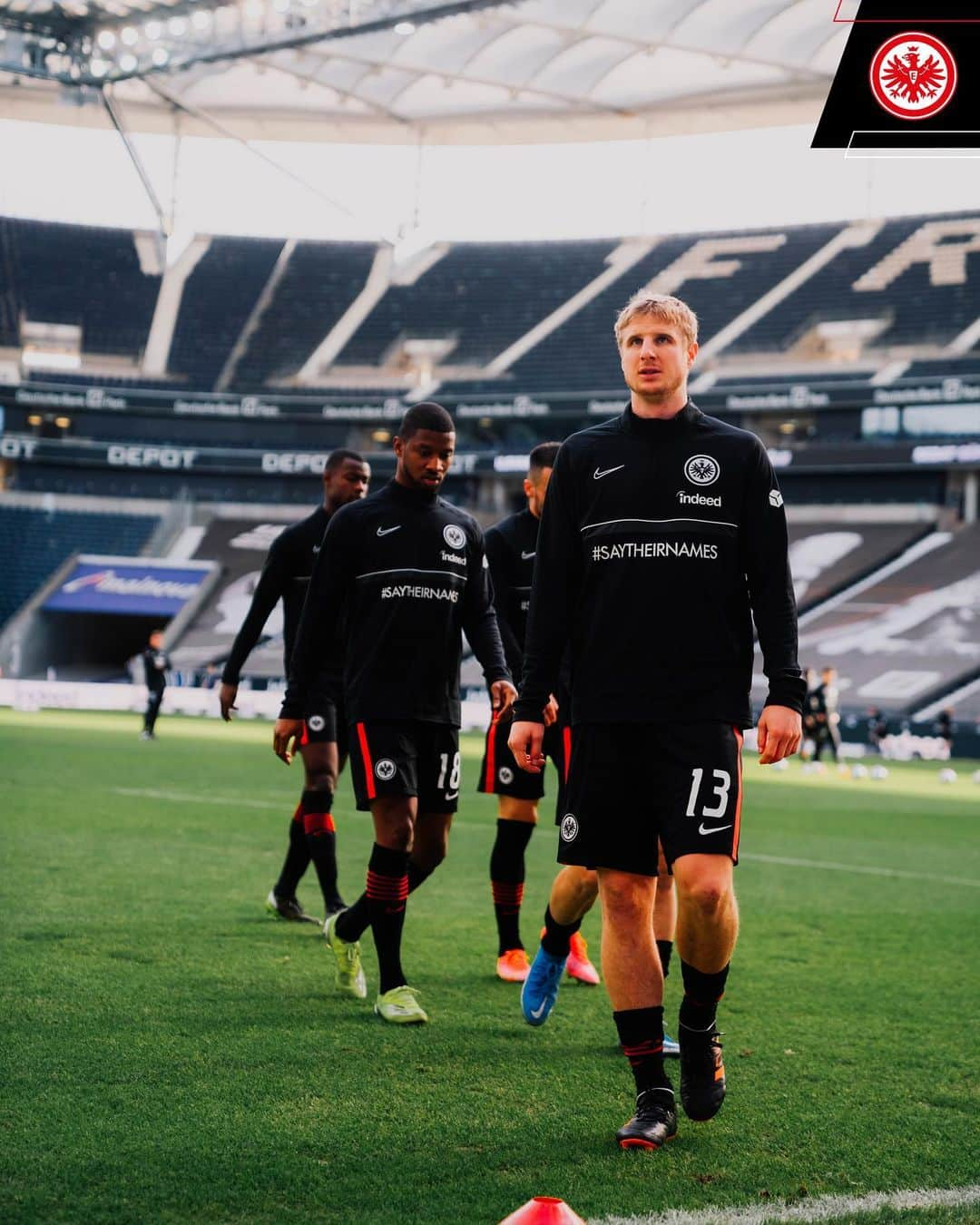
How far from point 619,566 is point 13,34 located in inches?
1554

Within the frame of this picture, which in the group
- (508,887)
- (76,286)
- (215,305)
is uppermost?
(76,286)

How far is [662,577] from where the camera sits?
3914 millimetres

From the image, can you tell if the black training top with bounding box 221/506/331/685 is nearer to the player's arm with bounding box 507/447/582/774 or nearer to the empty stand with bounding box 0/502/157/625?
the player's arm with bounding box 507/447/582/774

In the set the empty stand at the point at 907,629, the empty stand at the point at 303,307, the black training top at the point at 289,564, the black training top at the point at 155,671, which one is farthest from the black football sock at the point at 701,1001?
the empty stand at the point at 303,307

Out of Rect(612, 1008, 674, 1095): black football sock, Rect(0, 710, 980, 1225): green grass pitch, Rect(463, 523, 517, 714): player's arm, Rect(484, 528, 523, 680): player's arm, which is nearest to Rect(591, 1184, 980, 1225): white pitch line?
Rect(0, 710, 980, 1225): green grass pitch

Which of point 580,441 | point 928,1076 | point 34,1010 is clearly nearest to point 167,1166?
point 34,1010

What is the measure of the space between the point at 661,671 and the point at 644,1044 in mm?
1036

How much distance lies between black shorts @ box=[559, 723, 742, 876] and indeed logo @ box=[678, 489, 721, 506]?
24.6 inches

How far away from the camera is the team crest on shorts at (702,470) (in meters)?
3.97

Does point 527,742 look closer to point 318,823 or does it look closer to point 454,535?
point 454,535

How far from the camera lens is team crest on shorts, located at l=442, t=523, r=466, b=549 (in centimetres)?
558

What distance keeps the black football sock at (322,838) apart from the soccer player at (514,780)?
935 mm

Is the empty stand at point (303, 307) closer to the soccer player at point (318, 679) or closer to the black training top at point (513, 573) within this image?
the soccer player at point (318, 679)

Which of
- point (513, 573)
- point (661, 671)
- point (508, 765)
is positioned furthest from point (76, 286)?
point (661, 671)
